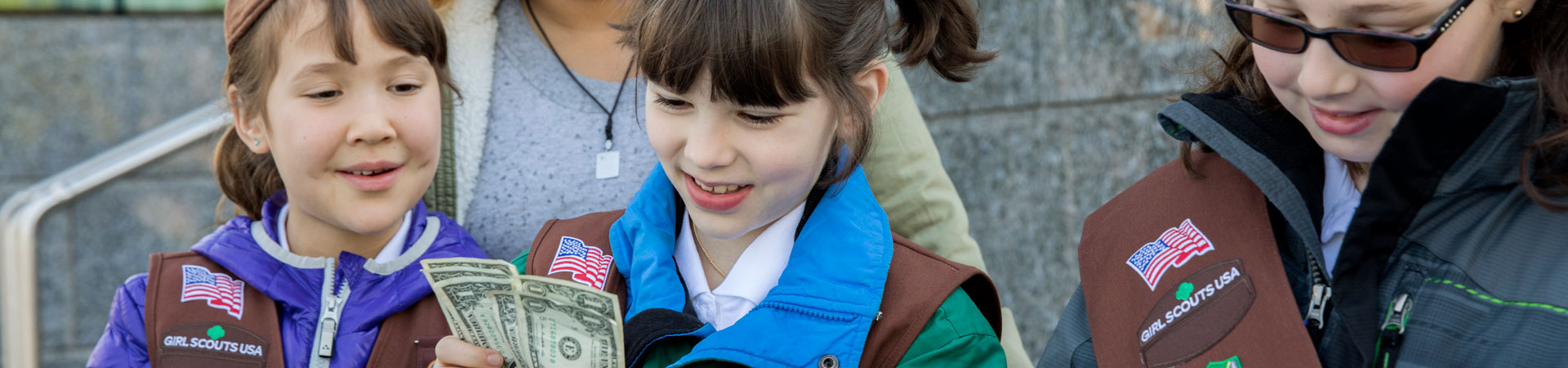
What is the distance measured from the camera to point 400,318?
2.75m

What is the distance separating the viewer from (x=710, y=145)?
2229 mm

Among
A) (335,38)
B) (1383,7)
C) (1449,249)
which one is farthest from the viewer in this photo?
(335,38)

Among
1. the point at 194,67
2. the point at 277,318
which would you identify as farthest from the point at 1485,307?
the point at 194,67

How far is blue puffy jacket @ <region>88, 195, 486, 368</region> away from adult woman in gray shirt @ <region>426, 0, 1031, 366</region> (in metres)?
0.14

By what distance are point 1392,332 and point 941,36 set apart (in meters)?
1.04

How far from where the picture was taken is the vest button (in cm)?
223

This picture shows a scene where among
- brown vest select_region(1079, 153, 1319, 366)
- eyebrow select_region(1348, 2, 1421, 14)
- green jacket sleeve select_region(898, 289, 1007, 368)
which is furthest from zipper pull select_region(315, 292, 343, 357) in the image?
eyebrow select_region(1348, 2, 1421, 14)

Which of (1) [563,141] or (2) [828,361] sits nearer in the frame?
(2) [828,361]

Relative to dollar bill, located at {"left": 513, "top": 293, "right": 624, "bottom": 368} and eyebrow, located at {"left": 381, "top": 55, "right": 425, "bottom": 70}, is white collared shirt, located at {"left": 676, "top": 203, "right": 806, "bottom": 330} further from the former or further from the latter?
eyebrow, located at {"left": 381, "top": 55, "right": 425, "bottom": 70}

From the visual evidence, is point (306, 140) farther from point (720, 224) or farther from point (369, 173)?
point (720, 224)

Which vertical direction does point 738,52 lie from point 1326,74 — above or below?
above

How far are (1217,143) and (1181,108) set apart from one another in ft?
0.37

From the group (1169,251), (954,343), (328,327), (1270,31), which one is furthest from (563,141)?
(1270,31)

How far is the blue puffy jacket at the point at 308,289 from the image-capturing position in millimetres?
2729
